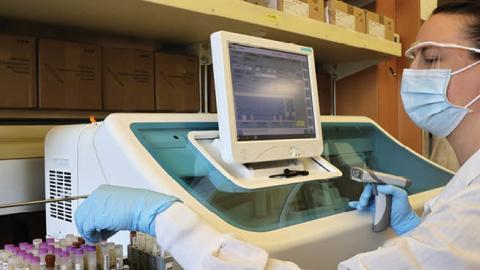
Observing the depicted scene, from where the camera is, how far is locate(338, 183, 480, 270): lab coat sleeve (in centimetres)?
79

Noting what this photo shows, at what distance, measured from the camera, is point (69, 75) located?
143 cm

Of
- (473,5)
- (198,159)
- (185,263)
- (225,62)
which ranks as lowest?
(185,263)

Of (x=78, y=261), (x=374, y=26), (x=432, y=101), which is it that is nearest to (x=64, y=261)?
(x=78, y=261)

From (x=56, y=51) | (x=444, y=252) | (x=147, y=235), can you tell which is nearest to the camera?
(x=444, y=252)

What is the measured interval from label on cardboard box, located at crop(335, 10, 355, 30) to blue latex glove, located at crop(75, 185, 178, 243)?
1.41 meters

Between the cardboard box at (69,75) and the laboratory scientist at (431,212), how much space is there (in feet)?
1.94

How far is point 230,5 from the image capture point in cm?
148

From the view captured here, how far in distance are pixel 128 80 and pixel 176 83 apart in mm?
201

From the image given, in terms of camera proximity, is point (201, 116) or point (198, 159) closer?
point (198, 159)

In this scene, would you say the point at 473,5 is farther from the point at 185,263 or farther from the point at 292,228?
the point at 185,263

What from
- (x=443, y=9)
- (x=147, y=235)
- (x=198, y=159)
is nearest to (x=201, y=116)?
(x=198, y=159)

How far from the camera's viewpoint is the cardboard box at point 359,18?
209 cm

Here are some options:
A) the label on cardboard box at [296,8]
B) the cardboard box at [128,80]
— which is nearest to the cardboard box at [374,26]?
the label on cardboard box at [296,8]

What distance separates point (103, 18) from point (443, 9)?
1042 mm
